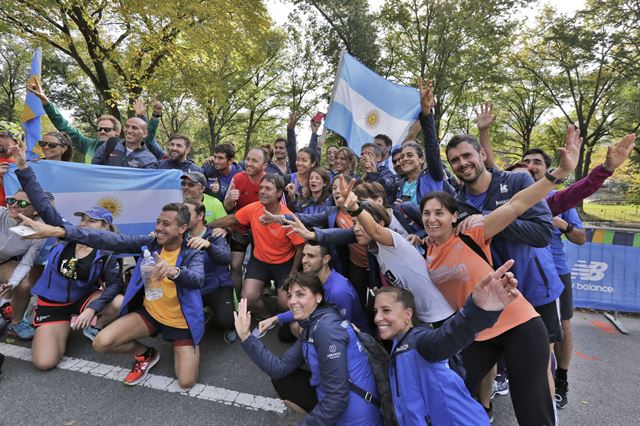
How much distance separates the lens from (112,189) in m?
4.98

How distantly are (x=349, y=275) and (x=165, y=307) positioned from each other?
6.76ft

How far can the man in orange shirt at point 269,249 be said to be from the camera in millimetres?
4367

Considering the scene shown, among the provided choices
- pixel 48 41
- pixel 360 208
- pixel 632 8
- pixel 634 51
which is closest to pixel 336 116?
pixel 360 208

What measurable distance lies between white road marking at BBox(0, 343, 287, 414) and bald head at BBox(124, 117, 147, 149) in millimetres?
3157

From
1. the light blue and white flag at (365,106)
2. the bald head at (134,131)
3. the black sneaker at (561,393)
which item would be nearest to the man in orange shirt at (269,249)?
the bald head at (134,131)

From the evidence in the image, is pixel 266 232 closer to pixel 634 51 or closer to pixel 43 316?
pixel 43 316

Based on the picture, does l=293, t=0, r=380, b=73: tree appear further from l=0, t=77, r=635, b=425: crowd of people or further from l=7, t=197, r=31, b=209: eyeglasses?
l=7, t=197, r=31, b=209: eyeglasses

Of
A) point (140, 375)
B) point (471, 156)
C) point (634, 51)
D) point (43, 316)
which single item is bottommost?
point (140, 375)

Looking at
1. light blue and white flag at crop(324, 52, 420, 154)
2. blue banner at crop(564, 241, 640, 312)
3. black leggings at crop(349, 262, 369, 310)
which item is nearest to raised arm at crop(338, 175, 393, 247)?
black leggings at crop(349, 262, 369, 310)

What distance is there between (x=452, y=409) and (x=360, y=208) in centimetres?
151

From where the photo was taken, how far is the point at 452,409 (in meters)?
1.96

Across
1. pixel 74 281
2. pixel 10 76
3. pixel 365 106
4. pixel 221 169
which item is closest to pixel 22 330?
pixel 74 281

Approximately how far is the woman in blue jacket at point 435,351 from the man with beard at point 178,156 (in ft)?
14.0

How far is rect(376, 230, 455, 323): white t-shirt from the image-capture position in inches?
99.0
